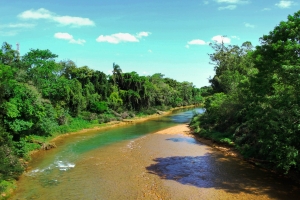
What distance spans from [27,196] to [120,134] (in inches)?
938

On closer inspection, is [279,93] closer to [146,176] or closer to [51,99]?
[146,176]

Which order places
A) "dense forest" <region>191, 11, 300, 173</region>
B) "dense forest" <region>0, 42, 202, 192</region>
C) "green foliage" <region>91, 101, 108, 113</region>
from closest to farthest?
"dense forest" <region>191, 11, 300, 173</region> < "dense forest" <region>0, 42, 202, 192</region> < "green foliage" <region>91, 101, 108, 113</region>

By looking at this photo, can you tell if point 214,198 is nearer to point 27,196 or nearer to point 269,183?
point 269,183

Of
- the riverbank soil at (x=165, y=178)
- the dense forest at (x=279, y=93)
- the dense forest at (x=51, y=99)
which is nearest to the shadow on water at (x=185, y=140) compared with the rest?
the riverbank soil at (x=165, y=178)

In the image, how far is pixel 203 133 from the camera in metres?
35.6

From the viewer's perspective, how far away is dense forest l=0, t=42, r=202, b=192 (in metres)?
22.8

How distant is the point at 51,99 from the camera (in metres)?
40.6

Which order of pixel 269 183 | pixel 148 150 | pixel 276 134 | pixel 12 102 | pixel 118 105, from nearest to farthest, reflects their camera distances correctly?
pixel 276 134
pixel 269 183
pixel 12 102
pixel 148 150
pixel 118 105

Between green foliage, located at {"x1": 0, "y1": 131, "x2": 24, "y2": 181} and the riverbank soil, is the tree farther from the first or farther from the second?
green foliage, located at {"x1": 0, "y1": 131, "x2": 24, "y2": 181}

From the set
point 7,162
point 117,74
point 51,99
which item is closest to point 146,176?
point 7,162

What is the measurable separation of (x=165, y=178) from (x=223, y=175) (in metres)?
4.64

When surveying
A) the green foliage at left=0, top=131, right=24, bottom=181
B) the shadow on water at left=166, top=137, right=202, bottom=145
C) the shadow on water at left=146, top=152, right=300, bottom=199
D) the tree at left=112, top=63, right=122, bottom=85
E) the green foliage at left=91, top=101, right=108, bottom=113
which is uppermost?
the tree at left=112, top=63, right=122, bottom=85

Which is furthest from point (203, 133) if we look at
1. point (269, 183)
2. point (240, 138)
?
point (269, 183)

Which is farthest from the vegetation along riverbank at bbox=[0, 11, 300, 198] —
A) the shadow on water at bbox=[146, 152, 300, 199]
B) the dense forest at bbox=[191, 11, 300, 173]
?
the shadow on water at bbox=[146, 152, 300, 199]
